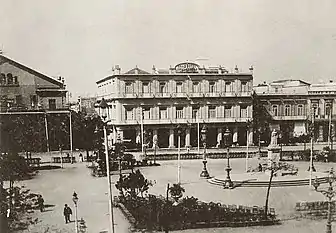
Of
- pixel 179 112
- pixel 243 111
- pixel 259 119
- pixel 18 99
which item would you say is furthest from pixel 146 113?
pixel 18 99

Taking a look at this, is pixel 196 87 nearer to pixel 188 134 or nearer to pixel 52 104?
pixel 188 134

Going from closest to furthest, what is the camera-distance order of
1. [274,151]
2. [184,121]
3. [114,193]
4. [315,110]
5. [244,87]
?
[114,193] → [274,151] → [315,110] → [184,121] → [244,87]

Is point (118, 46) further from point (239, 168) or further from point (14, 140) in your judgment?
point (239, 168)

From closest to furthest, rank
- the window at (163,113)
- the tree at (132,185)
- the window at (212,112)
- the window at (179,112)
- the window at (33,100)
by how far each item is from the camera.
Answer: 1. the window at (33,100)
2. the tree at (132,185)
3. the window at (179,112)
4. the window at (163,113)
5. the window at (212,112)

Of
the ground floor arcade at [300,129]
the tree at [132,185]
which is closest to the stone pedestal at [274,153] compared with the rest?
the ground floor arcade at [300,129]

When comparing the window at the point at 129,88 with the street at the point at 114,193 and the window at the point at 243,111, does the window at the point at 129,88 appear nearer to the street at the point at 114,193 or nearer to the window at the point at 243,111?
the street at the point at 114,193

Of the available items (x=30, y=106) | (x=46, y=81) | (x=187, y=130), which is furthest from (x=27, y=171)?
(x=187, y=130)

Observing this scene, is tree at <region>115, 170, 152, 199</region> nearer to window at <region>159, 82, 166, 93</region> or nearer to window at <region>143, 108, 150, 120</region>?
window at <region>159, 82, 166, 93</region>
